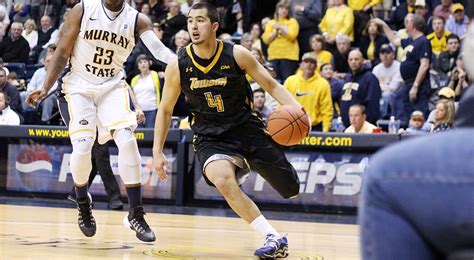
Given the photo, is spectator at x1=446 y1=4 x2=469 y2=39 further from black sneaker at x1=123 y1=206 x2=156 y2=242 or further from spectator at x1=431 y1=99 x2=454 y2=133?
black sneaker at x1=123 y1=206 x2=156 y2=242

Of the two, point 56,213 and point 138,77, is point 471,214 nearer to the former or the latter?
point 56,213

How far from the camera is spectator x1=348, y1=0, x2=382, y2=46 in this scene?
15.2 meters

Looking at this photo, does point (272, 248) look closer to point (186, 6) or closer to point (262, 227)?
point (262, 227)

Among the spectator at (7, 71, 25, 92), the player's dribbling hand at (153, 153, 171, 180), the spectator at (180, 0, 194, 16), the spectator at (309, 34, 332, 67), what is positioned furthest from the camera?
the spectator at (180, 0, 194, 16)

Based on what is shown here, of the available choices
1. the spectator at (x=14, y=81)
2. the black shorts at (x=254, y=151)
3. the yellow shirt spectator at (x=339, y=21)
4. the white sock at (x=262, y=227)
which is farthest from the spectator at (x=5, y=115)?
the white sock at (x=262, y=227)

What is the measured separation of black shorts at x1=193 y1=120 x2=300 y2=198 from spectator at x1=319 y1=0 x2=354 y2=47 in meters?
8.16

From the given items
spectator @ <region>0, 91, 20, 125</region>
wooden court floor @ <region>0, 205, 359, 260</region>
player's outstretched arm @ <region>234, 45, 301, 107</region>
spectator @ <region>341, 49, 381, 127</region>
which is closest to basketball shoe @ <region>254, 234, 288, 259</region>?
wooden court floor @ <region>0, 205, 359, 260</region>

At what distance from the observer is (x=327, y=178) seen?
1145 centimetres

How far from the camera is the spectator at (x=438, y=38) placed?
45.6ft

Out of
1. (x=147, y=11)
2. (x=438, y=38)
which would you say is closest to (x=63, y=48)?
(x=438, y=38)

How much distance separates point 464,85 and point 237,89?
677 cm

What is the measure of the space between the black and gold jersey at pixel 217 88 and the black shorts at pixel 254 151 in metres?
0.06

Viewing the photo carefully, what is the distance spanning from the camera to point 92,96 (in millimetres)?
7703

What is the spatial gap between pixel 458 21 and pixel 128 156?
8239 mm
